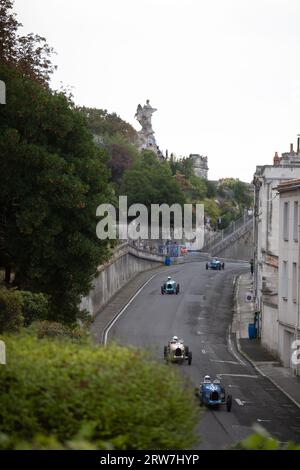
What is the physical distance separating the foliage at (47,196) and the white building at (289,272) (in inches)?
407

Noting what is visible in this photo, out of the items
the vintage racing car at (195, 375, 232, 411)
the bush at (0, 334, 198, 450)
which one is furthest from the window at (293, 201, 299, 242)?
the bush at (0, 334, 198, 450)

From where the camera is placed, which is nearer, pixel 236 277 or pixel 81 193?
pixel 81 193

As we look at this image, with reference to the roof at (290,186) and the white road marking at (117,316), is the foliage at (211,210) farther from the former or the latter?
the roof at (290,186)

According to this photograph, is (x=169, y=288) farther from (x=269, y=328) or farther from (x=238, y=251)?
(x=238, y=251)

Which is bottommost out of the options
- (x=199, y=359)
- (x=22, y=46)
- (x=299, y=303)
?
(x=199, y=359)

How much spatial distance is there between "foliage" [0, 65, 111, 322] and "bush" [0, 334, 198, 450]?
26.9 m

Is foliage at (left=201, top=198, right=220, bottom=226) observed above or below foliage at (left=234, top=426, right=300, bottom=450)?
above

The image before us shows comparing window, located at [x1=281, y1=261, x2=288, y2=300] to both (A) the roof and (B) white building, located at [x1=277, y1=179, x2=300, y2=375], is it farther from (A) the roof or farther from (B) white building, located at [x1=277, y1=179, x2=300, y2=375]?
(A) the roof

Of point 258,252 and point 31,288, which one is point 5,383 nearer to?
point 31,288

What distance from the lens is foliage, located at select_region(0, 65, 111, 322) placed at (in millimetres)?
38531

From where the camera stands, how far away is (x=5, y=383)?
37.6 feet

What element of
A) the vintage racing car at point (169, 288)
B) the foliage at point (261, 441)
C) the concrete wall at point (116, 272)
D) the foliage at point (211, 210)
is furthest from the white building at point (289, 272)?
the foliage at point (211, 210)

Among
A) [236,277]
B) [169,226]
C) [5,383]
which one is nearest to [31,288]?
[5,383]
